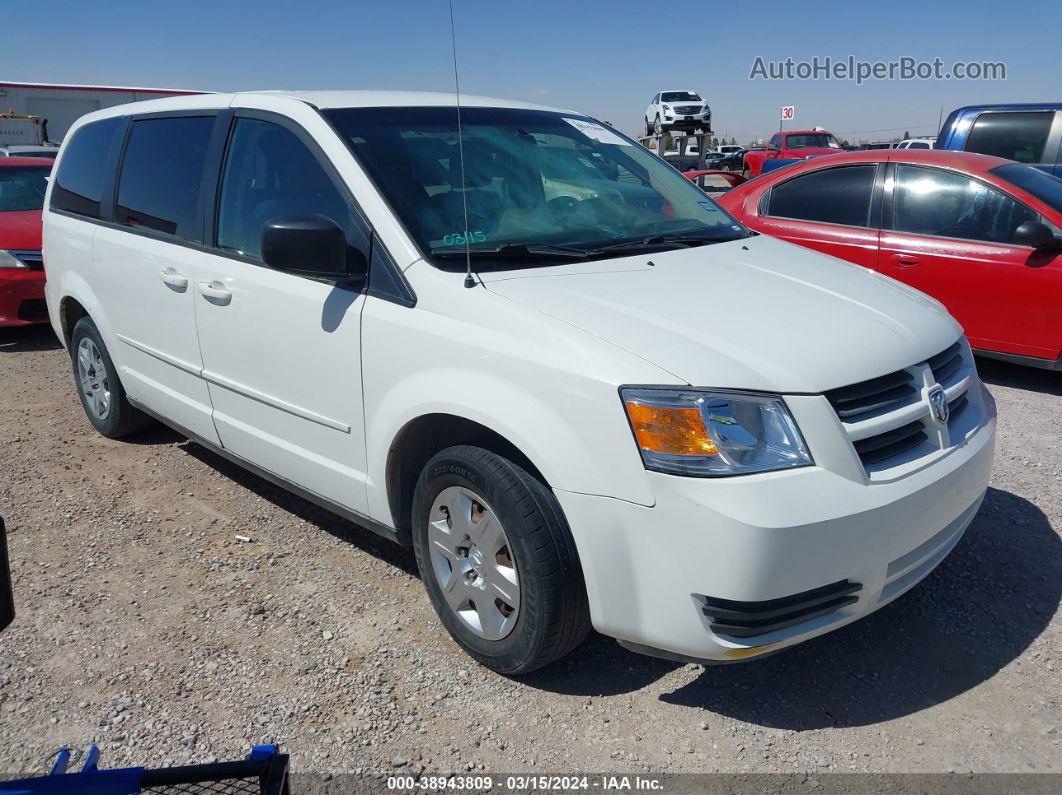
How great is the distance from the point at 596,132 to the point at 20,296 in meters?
5.63

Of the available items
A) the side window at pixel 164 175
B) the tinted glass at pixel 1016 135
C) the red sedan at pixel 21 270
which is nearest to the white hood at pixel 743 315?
the side window at pixel 164 175

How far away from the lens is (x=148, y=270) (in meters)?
3.95

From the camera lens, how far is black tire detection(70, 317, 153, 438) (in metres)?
4.71

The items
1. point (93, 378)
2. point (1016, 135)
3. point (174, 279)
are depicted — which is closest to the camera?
point (174, 279)

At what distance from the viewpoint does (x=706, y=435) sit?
2227mm

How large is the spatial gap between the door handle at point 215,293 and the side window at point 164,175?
10.6 inches

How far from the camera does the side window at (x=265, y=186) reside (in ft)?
10.4

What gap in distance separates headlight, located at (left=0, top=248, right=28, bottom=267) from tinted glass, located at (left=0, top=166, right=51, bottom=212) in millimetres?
1356

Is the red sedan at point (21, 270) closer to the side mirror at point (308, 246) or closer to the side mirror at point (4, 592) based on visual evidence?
the side mirror at point (308, 246)

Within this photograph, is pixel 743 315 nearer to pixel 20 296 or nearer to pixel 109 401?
pixel 109 401

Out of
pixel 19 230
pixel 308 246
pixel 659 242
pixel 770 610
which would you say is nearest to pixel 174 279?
pixel 308 246

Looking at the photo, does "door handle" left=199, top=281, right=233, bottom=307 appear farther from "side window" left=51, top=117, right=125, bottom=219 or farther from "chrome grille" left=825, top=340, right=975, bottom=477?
"chrome grille" left=825, top=340, right=975, bottom=477

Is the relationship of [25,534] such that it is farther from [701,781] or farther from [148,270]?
[701,781]

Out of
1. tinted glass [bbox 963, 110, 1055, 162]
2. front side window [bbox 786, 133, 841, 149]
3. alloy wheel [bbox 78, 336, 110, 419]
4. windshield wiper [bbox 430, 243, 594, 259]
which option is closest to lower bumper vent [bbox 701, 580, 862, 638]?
windshield wiper [bbox 430, 243, 594, 259]
